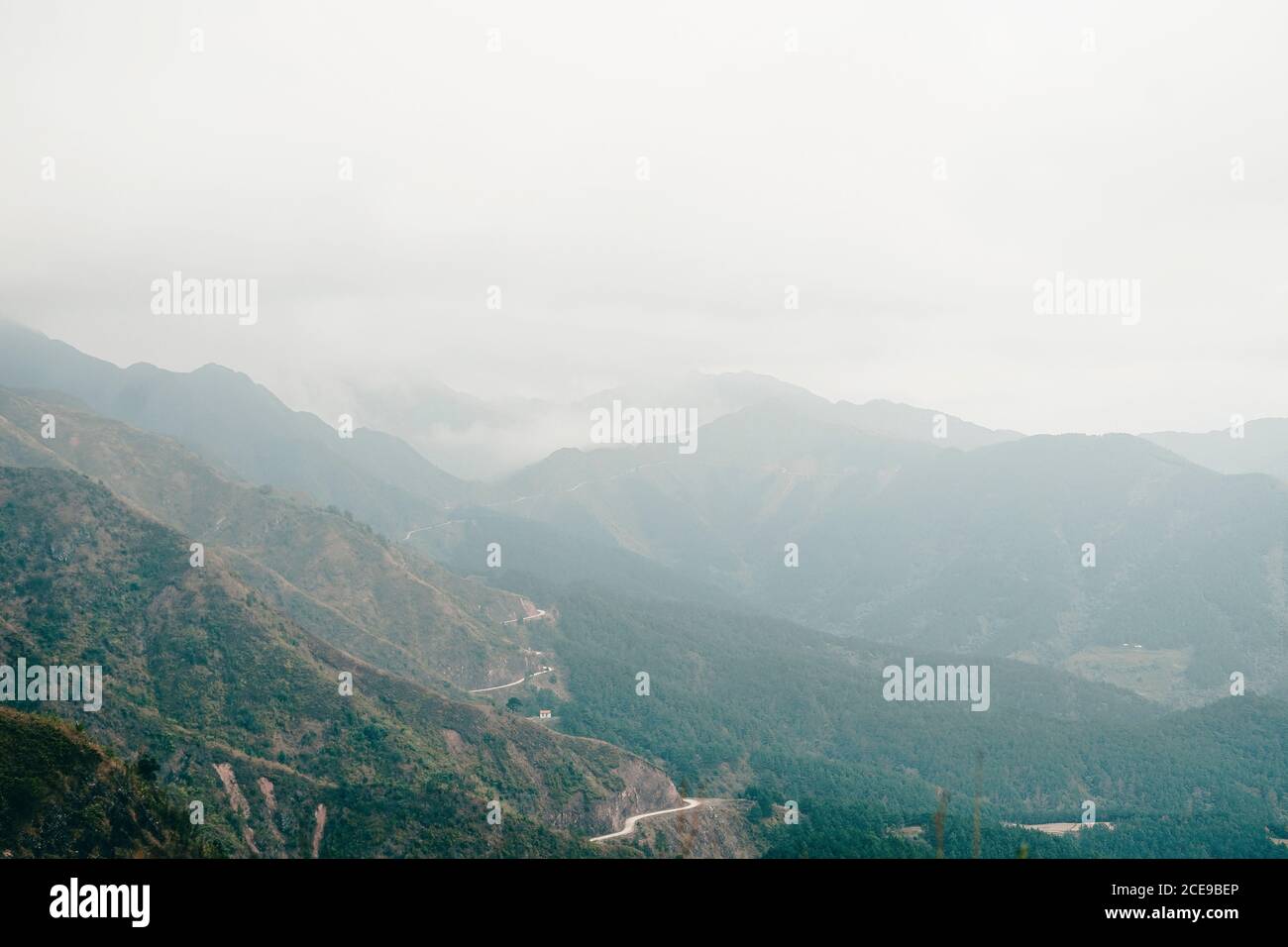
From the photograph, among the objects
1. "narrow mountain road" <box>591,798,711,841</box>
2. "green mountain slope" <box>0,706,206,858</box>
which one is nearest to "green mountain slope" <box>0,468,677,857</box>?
"narrow mountain road" <box>591,798,711,841</box>

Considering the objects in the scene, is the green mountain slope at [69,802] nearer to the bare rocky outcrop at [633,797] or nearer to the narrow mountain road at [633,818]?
the narrow mountain road at [633,818]

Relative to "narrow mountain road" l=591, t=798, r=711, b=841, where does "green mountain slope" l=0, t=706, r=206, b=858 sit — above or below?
above

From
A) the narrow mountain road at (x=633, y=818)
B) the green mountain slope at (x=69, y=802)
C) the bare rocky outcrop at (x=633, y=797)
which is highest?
the green mountain slope at (x=69, y=802)

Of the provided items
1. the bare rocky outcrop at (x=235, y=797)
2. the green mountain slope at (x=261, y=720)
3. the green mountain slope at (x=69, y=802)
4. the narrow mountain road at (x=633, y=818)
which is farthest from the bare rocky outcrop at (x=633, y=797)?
the green mountain slope at (x=69, y=802)

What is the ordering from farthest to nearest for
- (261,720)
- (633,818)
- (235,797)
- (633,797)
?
(633,797) → (633,818) → (261,720) → (235,797)

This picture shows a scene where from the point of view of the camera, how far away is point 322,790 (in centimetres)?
9256

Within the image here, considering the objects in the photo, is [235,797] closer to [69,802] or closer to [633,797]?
[69,802]

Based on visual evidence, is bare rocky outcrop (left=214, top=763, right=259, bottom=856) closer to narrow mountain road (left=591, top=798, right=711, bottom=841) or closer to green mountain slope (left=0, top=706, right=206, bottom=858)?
green mountain slope (left=0, top=706, right=206, bottom=858)

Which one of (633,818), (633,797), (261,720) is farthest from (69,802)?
(633,797)
